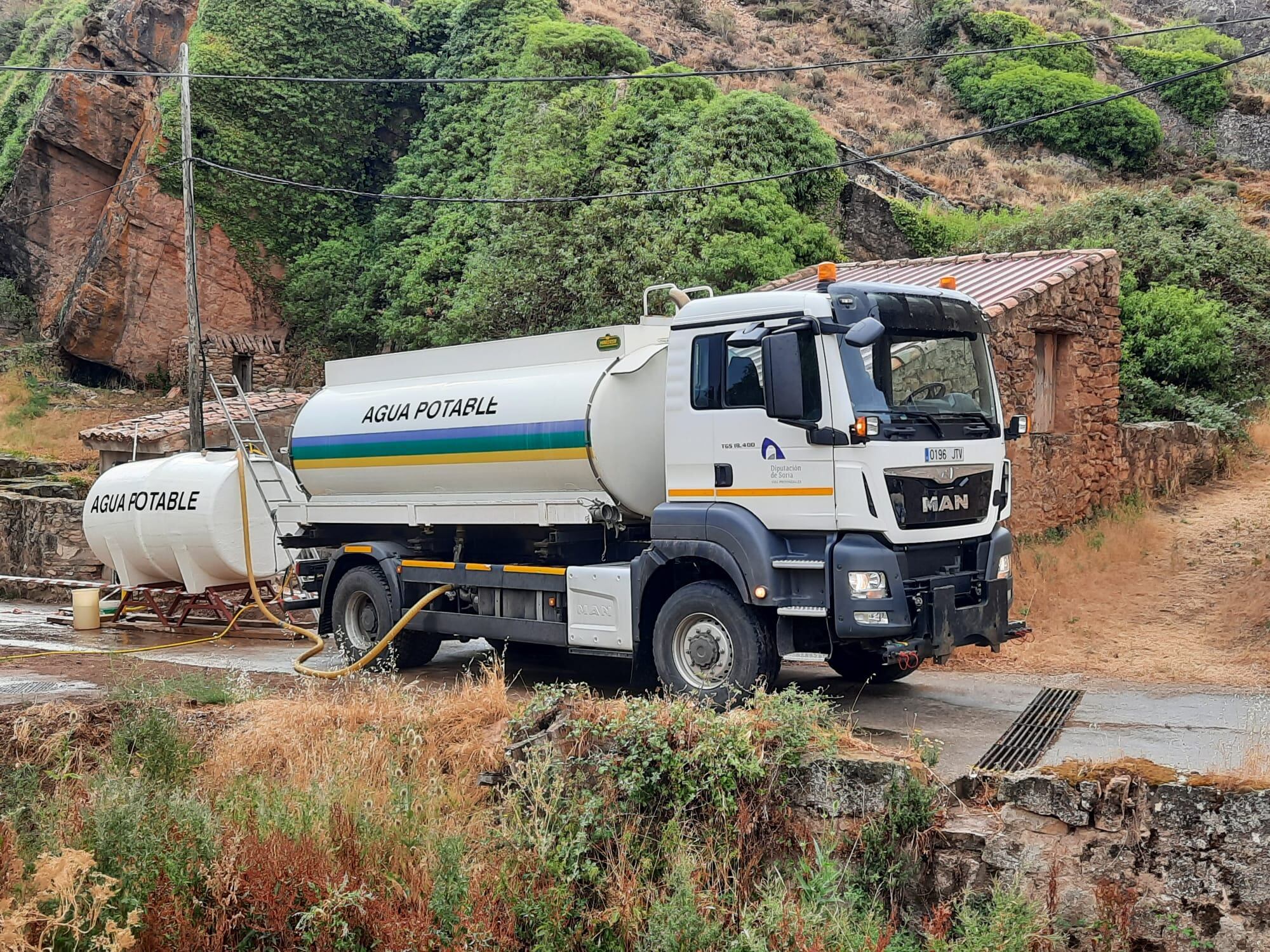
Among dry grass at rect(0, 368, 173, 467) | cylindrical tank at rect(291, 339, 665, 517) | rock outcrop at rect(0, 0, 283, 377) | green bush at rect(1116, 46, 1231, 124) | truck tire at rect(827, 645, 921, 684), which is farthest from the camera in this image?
green bush at rect(1116, 46, 1231, 124)

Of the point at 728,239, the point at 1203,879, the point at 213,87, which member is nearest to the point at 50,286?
the point at 213,87

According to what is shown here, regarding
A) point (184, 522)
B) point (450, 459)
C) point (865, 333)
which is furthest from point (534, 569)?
point (184, 522)

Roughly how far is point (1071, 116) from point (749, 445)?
95.8 ft

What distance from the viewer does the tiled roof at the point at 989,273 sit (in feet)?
46.1

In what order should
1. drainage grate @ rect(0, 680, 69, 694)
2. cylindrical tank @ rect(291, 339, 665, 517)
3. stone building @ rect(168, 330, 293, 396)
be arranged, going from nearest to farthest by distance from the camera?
cylindrical tank @ rect(291, 339, 665, 517), drainage grate @ rect(0, 680, 69, 694), stone building @ rect(168, 330, 293, 396)

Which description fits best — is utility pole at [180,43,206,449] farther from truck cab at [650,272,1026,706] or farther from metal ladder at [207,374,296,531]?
truck cab at [650,272,1026,706]

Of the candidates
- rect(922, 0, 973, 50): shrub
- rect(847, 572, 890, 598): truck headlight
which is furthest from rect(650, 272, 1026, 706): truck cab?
rect(922, 0, 973, 50): shrub

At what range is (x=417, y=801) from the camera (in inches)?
284

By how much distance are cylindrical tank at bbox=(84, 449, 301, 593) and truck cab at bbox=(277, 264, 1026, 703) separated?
191 inches

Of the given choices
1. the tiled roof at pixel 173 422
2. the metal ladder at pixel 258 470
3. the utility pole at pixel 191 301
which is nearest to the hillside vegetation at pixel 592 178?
the tiled roof at pixel 173 422

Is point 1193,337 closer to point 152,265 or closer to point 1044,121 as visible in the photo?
point 1044,121

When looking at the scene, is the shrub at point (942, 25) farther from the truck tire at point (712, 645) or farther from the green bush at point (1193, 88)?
the truck tire at point (712, 645)

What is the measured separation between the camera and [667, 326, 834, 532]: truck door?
8.45m

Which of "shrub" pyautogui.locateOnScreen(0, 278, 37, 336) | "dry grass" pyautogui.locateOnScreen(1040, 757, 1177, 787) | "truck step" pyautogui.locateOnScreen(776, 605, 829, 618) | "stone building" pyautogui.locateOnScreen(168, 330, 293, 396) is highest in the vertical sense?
"shrub" pyautogui.locateOnScreen(0, 278, 37, 336)
